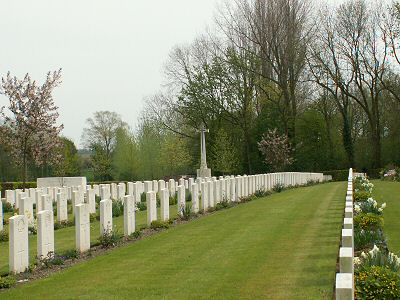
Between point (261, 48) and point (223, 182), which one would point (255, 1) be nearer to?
point (261, 48)

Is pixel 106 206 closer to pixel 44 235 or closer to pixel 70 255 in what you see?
pixel 70 255

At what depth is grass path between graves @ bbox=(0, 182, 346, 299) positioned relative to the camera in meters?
6.82

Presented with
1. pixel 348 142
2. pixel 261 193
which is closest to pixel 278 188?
pixel 261 193

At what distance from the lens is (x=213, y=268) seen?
26.6 ft

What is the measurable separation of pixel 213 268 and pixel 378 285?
3046 mm

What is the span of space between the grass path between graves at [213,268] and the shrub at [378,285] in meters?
0.74

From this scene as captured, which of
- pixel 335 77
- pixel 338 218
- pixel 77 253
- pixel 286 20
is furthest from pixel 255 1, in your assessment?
pixel 77 253

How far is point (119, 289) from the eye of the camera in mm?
7148

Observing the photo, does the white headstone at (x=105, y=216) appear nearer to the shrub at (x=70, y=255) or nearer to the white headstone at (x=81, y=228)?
the white headstone at (x=81, y=228)

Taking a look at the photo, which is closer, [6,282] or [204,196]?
[6,282]

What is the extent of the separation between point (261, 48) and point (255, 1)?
3606 millimetres

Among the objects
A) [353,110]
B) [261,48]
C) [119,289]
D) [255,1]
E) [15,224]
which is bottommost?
[119,289]

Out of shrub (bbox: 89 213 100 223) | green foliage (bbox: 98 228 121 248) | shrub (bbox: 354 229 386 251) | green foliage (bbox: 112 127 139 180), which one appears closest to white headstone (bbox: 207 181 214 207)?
shrub (bbox: 89 213 100 223)

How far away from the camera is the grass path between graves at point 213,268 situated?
22.4 feet
